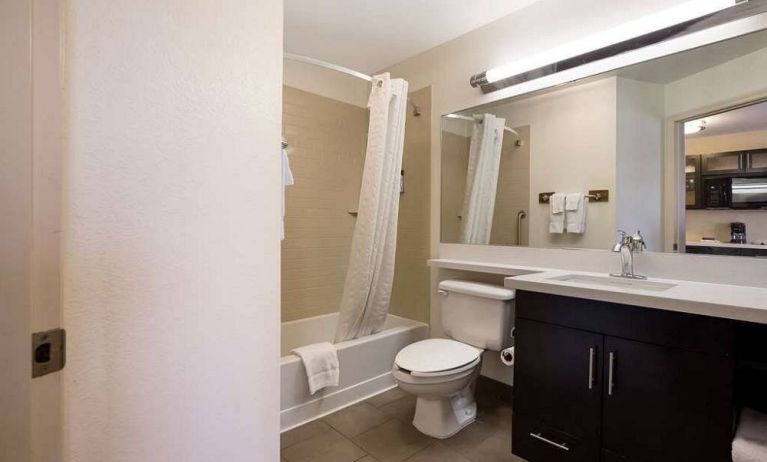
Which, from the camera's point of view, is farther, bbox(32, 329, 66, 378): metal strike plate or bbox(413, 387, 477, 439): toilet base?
bbox(413, 387, 477, 439): toilet base

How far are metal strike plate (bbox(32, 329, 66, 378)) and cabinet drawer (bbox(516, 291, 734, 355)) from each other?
4.82ft

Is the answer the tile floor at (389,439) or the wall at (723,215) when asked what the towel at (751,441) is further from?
the tile floor at (389,439)

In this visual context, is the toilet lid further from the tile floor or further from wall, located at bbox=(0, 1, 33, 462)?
wall, located at bbox=(0, 1, 33, 462)

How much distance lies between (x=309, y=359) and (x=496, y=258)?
128 cm

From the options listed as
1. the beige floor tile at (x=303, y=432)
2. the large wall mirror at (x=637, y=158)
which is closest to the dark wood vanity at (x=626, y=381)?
the large wall mirror at (x=637, y=158)

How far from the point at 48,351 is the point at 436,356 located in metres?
1.57

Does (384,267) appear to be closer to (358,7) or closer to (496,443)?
(496,443)

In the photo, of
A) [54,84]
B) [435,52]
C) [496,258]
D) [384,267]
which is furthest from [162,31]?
[435,52]

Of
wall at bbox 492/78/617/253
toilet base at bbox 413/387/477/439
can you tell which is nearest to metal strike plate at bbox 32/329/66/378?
toilet base at bbox 413/387/477/439

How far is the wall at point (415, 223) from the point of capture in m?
2.71

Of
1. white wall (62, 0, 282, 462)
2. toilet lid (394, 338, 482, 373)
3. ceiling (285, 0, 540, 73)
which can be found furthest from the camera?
ceiling (285, 0, 540, 73)

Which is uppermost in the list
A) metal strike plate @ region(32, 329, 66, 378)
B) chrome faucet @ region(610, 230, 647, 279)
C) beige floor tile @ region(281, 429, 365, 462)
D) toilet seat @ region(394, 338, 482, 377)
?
chrome faucet @ region(610, 230, 647, 279)

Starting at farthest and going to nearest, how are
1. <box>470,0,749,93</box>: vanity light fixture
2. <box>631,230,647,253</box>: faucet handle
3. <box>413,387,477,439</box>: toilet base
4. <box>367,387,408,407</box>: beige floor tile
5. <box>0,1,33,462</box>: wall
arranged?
<box>367,387,408,407</box>: beige floor tile → <box>413,387,477,439</box>: toilet base → <box>631,230,647,253</box>: faucet handle → <box>470,0,749,93</box>: vanity light fixture → <box>0,1,33,462</box>: wall

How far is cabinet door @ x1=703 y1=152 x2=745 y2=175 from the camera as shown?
1485 mm
